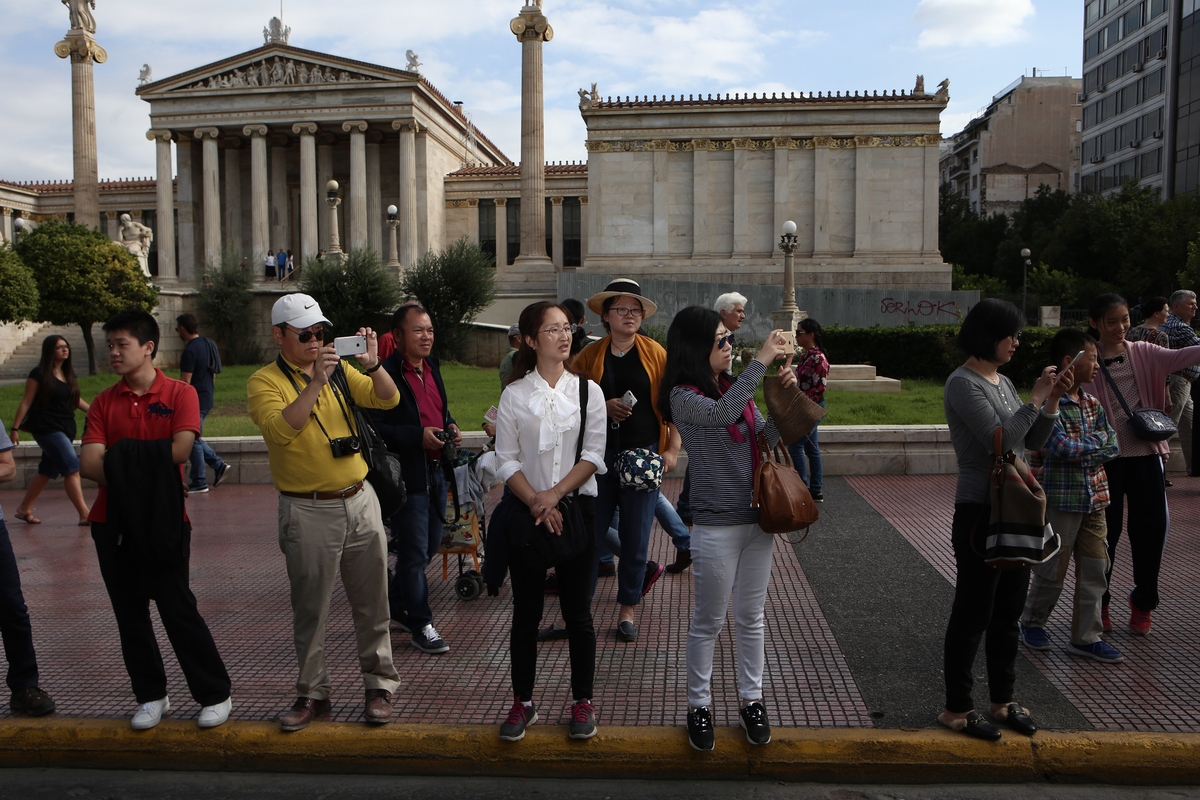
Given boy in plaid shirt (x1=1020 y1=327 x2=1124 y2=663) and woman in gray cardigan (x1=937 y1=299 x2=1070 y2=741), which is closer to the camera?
woman in gray cardigan (x1=937 y1=299 x2=1070 y2=741)

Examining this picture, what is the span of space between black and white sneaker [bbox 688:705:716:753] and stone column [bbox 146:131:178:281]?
155ft

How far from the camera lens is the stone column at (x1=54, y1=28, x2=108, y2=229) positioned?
43719 millimetres

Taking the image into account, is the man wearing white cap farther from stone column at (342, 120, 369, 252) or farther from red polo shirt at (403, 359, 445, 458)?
stone column at (342, 120, 369, 252)

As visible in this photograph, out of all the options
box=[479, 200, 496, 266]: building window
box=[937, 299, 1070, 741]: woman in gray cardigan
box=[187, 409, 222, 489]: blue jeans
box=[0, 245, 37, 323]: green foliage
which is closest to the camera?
box=[937, 299, 1070, 741]: woman in gray cardigan

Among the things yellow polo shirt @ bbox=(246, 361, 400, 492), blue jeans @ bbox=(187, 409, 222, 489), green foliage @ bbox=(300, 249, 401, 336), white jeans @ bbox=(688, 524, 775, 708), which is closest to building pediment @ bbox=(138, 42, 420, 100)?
green foliage @ bbox=(300, 249, 401, 336)

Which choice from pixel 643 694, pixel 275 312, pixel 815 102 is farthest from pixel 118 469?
pixel 815 102

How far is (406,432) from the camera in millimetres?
5168

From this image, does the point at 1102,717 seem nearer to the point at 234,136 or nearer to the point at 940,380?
the point at 940,380

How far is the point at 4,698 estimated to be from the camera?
15.2 ft

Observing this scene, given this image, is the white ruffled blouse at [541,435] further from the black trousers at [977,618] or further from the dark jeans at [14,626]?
the dark jeans at [14,626]

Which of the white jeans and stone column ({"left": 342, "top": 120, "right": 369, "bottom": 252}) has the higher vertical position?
stone column ({"left": 342, "top": 120, "right": 369, "bottom": 252})

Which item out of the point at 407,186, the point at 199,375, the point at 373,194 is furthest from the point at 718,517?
the point at 373,194

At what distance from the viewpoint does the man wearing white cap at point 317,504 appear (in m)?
4.04

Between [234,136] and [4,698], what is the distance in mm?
46320
